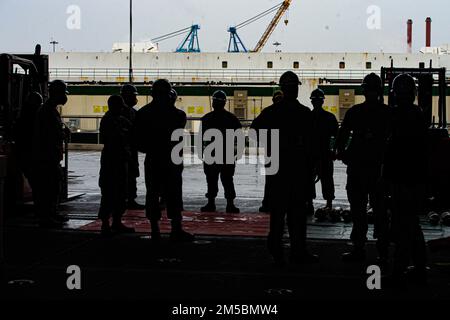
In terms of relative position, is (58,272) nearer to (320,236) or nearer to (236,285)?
(236,285)

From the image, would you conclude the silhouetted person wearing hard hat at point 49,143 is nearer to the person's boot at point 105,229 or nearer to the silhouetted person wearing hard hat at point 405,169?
the person's boot at point 105,229

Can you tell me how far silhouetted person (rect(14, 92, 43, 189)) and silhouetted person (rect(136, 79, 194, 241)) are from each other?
8.33 ft

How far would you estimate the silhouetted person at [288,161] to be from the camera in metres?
7.04

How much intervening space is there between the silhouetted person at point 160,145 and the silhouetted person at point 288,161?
65.4 inches

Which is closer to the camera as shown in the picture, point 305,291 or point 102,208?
point 305,291

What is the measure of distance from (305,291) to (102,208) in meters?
3.74

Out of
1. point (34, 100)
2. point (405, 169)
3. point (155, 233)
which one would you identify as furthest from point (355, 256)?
point (34, 100)

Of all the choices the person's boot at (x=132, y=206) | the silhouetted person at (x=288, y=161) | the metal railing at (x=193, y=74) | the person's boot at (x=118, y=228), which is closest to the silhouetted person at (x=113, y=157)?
the person's boot at (x=118, y=228)

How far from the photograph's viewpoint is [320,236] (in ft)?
30.4

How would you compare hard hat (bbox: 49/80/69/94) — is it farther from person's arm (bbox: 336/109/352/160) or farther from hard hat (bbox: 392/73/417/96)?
hard hat (bbox: 392/73/417/96)
